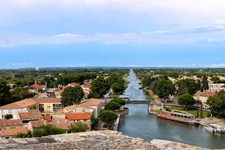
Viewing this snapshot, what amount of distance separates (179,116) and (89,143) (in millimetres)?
33628

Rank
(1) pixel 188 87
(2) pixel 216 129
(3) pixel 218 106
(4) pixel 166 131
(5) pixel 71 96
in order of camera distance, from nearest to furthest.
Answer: (2) pixel 216 129, (4) pixel 166 131, (3) pixel 218 106, (5) pixel 71 96, (1) pixel 188 87

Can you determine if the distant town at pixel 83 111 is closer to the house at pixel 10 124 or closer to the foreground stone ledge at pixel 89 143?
the house at pixel 10 124

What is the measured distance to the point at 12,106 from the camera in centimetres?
3353

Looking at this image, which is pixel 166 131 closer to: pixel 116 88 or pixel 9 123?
pixel 9 123

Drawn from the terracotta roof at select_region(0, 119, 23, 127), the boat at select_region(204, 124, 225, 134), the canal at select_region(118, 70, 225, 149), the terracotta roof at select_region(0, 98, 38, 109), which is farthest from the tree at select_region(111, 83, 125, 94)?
the terracotta roof at select_region(0, 119, 23, 127)

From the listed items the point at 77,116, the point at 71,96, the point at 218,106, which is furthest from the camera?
the point at 71,96

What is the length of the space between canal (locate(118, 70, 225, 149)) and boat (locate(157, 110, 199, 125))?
90 centimetres

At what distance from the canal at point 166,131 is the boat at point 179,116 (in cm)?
90

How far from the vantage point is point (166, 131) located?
30703mm

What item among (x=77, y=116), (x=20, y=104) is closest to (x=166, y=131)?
(x=77, y=116)

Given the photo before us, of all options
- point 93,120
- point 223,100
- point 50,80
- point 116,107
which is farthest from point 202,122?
point 50,80

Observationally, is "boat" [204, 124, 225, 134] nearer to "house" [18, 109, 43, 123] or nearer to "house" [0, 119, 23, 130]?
"house" [18, 109, 43, 123]

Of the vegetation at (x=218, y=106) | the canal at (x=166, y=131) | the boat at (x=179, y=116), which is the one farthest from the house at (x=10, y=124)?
the vegetation at (x=218, y=106)

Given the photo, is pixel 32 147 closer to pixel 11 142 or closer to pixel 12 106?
pixel 11 142
